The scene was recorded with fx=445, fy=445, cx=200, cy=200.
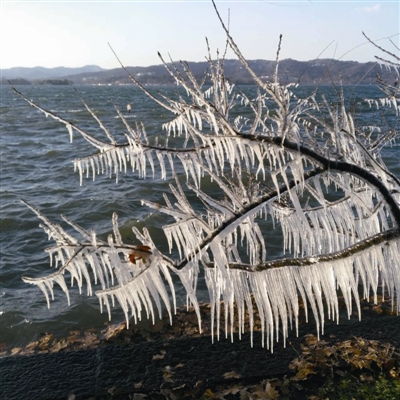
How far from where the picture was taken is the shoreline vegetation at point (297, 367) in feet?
14.7

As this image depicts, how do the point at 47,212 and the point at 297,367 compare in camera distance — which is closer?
the point at 297,367

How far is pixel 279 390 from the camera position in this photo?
4.49 meters

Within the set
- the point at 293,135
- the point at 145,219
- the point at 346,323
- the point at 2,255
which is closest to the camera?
the point at 293,135

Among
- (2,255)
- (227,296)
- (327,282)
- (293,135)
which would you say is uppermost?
(293,135)

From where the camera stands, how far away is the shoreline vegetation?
4469 mm

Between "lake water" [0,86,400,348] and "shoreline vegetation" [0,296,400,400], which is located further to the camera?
"lake water" [0,86,400,348]

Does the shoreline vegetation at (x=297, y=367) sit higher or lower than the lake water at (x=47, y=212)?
higher

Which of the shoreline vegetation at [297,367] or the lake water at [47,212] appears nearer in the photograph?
the shoreline vegetation at [297,367]

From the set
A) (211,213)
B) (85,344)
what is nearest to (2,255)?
(85,344)

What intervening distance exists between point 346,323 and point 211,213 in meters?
2.75

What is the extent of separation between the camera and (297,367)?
4789mm

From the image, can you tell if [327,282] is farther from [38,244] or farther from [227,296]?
[38,244]

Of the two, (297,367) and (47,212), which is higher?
(297,367)

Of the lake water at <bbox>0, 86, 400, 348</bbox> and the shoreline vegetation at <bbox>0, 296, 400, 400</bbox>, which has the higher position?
the shoreline vegetation at <bbox>0, 296, 400, 400</bbox>
